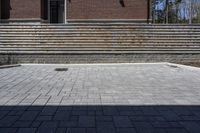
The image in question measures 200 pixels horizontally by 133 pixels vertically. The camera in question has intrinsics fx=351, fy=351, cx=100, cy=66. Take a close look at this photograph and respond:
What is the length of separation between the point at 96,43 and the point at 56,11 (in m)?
8.04

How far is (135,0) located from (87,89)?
15.5 metres

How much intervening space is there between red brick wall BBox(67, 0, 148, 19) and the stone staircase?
19.4 feet

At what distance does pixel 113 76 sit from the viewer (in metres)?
13.0

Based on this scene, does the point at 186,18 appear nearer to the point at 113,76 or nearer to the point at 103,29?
the point at 103,29
